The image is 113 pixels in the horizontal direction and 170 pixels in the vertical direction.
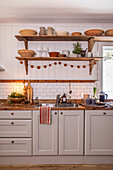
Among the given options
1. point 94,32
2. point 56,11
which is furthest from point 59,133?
point 56,11

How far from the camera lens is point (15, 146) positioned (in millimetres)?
2682

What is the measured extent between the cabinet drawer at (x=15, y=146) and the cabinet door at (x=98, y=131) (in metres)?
0.93

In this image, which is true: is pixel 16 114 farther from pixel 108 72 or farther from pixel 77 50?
pixel 108 72

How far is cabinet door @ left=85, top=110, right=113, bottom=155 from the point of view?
2.68 meters

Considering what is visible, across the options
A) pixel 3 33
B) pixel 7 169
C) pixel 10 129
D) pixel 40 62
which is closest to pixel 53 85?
pixel 40 62

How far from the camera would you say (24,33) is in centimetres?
302

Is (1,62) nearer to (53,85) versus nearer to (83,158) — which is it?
(53,85)

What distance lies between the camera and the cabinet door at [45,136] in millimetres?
2672

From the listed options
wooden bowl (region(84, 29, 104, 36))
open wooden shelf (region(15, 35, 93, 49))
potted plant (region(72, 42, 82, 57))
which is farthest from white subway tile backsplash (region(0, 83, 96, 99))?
wooden bowl (region(84, 29, 104, 36))

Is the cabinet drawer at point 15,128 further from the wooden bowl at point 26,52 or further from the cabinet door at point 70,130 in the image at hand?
the wooden bowl at point 26,52

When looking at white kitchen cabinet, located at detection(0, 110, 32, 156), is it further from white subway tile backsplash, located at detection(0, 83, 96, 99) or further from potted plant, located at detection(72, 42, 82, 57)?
potted plant, located at detection(72, 42, 82, 57)

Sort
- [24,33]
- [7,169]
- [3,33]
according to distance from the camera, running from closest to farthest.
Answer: [7,169], [24,33], [3,33]

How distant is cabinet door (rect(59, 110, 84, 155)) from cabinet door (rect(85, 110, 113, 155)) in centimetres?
11

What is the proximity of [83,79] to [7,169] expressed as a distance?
2.08 meters
